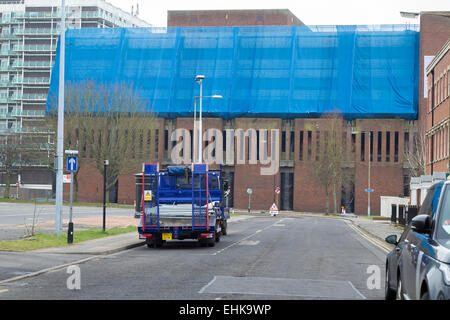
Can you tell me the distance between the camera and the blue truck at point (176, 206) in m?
23.4

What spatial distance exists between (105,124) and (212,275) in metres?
58.0

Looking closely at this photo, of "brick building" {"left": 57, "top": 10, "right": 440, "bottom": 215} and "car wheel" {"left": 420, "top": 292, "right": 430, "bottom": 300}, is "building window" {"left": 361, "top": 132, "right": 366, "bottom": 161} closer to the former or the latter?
"brick building" {"left": 57, "top": 10, "right": 440, "bottom": 215}

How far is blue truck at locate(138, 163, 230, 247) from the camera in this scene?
2336 centimetres

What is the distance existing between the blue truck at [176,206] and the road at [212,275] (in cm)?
53

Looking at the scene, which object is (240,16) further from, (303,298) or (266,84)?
(303,298)

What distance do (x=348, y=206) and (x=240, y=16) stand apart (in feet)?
126

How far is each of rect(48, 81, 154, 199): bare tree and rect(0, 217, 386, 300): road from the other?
49041 mm

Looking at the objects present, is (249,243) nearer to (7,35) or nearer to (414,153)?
(414,153)

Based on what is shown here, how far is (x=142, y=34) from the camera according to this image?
8731 cm

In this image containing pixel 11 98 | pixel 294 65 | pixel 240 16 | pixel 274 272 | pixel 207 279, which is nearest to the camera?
pixel 207 279

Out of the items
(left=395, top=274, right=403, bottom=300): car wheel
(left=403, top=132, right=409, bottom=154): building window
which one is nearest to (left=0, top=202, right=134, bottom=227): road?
(left=395, top=274, right=403, bottom=300): car wheel

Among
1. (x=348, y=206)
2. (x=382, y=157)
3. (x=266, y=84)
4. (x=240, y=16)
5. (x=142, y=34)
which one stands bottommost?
(x=348, y=206)

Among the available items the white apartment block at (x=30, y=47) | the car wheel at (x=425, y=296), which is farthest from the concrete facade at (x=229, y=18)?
the car wheel at (x=425, y=296)
